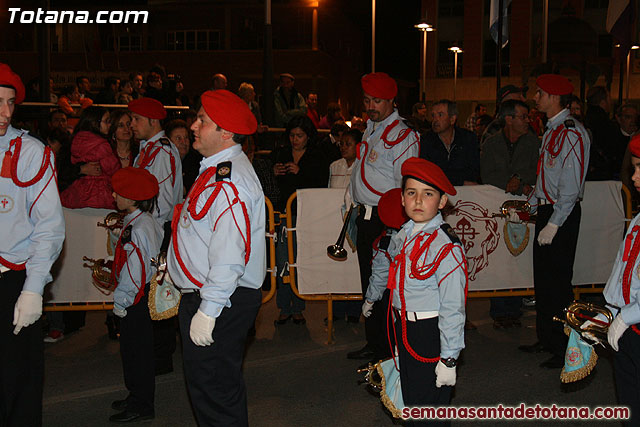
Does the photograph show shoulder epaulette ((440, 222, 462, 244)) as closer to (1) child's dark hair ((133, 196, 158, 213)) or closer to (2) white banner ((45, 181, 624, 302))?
(1) child's dark hair ((133, 196, 158, 213))

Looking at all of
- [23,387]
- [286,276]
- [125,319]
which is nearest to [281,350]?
[286,276]

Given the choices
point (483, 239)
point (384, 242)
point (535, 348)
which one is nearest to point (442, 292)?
point (384, 242)

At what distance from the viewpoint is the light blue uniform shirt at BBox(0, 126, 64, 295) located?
13.8ft

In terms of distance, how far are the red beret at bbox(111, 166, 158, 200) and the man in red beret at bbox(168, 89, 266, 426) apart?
1524 mm

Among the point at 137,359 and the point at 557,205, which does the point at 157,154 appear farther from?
the point at 557,205

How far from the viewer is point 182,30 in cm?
4156

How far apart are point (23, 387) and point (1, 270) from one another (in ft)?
2.34

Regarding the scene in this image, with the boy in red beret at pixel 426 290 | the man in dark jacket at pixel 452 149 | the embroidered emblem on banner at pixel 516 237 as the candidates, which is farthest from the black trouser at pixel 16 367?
the embroidered emblem on banner at pixel 516 237

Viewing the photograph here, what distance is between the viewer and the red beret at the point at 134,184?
5.69 metres

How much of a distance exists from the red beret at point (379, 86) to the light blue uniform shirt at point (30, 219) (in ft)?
10.7

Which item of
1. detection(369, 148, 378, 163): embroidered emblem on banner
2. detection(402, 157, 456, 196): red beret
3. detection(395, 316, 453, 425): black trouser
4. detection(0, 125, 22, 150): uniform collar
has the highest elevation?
detection(0, 125, 22, 150): uniform collar

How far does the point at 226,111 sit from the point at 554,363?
423 centimetres

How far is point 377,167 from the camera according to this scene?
→ 6.70 meters

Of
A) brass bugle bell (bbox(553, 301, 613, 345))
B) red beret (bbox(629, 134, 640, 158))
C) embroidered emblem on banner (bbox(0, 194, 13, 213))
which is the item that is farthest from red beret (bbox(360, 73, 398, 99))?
embroidered emblem on banner (bbox(0, 194, 13, 213))
